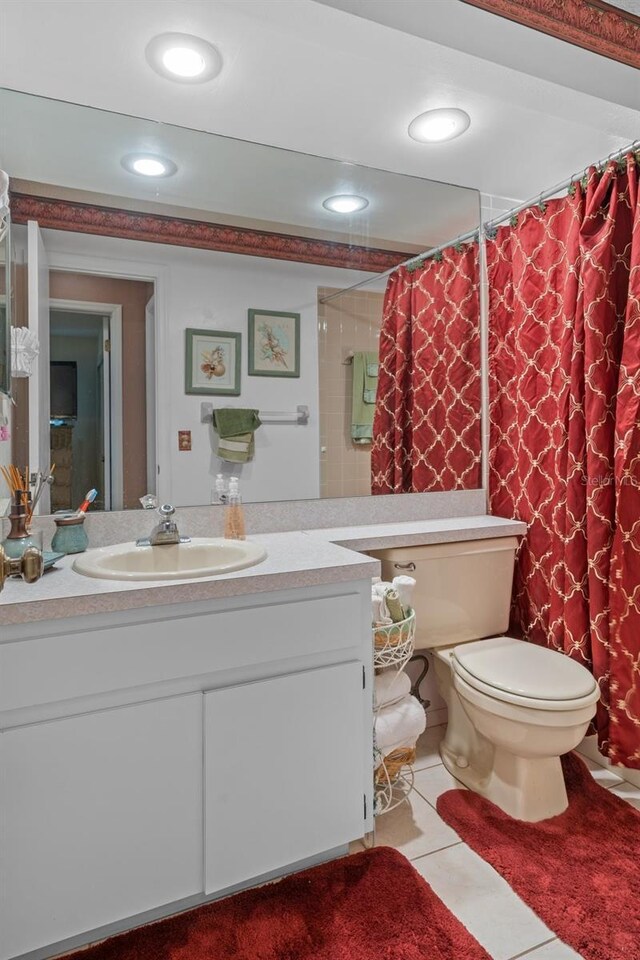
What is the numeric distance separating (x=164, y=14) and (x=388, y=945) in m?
2.31

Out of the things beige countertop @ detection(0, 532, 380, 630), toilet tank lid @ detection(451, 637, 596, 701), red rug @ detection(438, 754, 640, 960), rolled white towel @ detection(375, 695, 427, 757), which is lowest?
red rug @ detection(438, 754, 640, 960)

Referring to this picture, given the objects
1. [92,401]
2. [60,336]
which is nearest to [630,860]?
[92,401]

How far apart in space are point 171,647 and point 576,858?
49.1 inches

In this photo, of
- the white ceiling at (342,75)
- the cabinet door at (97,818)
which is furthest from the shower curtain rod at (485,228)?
the cabinet door at (97,818)

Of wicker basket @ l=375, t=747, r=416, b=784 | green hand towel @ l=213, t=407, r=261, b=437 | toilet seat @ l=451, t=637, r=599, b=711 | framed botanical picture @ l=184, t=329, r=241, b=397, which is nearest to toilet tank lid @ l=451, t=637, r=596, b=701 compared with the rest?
toilet seat @ l=451, t=637, r=599, b=711

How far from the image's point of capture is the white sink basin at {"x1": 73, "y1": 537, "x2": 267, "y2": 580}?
1.44 meters

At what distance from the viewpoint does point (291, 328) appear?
1.95 m

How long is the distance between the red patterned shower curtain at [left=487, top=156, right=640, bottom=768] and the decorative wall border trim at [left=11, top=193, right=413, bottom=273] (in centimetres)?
57

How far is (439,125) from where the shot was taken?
1869 mm

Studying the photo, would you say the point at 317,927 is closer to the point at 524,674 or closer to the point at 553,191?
the point at 524,674

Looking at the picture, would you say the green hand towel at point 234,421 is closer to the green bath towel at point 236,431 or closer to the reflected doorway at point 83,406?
the green bath towel at point 236,431

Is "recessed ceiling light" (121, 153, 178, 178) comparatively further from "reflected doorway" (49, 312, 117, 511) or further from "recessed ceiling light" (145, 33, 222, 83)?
"reflected doorway" (49, 312, 117, 511)

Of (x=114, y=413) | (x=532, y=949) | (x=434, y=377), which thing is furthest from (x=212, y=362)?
(x=532, y=949)

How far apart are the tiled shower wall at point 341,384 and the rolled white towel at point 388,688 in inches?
26.6
